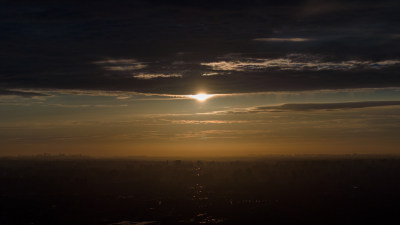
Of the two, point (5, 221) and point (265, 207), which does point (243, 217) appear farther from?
point (5, 221)

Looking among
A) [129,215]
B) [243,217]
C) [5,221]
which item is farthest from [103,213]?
[243,217]

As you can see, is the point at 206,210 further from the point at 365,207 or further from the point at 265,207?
the point at 365,207

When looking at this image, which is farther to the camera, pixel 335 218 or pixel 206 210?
pixel 206 210

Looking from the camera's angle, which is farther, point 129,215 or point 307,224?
point 129,215

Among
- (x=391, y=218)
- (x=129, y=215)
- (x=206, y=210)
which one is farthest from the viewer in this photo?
(x=206, y=210)

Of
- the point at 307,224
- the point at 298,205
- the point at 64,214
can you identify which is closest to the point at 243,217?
the point at 307,224

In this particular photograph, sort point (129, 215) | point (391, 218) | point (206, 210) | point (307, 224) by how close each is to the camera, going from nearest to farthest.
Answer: point (307, 224) → point (391, 218) → point (129, 215) → point (206, 210)

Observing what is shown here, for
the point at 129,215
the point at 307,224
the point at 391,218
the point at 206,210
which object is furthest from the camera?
the point at 206,210

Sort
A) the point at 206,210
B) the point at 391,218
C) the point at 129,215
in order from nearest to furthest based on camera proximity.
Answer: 1. the point at 391,218
2. the point at 129,215
3. the point at 206,210

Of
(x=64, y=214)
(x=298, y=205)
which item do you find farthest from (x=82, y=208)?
(x=298, y=205)
